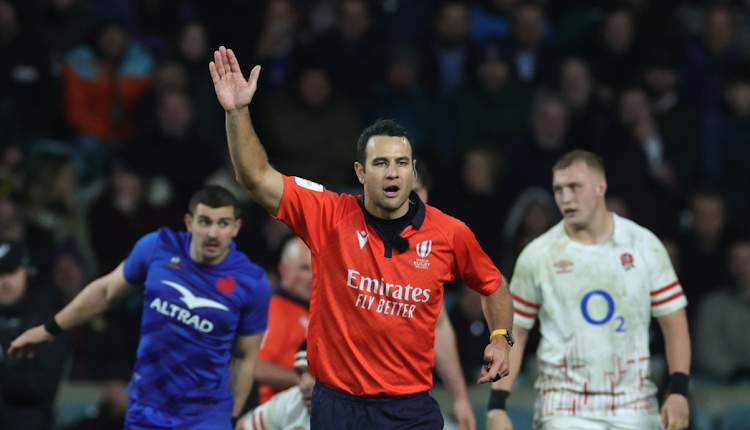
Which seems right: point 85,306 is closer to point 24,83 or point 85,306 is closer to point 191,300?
point 191,300

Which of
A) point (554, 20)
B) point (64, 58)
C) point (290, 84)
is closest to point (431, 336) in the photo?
point (290, 84)

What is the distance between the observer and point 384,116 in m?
11.3

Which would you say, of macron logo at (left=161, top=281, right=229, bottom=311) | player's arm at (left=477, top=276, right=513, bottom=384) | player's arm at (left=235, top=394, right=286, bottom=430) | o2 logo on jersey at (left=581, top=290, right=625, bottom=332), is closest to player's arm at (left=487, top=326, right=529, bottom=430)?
o2 logo on jersey at (left=581, top=290, right=625, bottom=332)

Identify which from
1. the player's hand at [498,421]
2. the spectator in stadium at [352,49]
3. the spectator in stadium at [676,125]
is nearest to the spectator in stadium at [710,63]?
the spectator in stadium at [676,125]

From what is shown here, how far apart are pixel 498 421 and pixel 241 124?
108 inches

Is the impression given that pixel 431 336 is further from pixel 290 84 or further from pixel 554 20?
pixel 554 20

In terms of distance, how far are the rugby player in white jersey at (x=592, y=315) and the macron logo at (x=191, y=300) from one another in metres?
1.82

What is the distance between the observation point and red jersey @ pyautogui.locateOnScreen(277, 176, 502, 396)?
17.1 feet

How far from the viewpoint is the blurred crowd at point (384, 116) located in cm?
998

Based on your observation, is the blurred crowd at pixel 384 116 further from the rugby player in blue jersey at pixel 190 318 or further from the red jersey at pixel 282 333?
the rugby player in blue jersey at pixel 190 318

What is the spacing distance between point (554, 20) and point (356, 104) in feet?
9.21

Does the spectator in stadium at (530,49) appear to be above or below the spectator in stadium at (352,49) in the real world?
above

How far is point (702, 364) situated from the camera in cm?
978

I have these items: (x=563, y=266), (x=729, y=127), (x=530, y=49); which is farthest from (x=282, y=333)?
(x=729, y=127)
